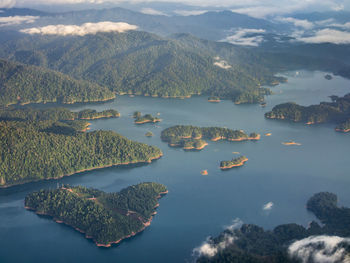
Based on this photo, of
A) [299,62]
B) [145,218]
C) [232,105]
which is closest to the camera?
[145,218]

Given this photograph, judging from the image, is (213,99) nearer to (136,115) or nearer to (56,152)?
(136,115)

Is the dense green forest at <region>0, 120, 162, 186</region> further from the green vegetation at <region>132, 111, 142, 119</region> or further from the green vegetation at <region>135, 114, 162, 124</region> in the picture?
the green vegetation at <region>132, 111, 142, 119</region>

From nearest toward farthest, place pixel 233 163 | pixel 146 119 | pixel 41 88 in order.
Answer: pixel 233 163
pixel 146 119
pixel 41 88

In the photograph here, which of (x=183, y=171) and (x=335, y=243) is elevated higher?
(x=335, y=243)

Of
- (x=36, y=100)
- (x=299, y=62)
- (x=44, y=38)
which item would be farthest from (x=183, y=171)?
(x=44, y=38)

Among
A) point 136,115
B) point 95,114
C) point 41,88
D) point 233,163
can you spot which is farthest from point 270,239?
point 41,88

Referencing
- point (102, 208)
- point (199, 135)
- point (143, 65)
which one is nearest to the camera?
point (102, 208)

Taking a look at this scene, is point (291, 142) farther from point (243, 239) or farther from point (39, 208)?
point (39, 208)
